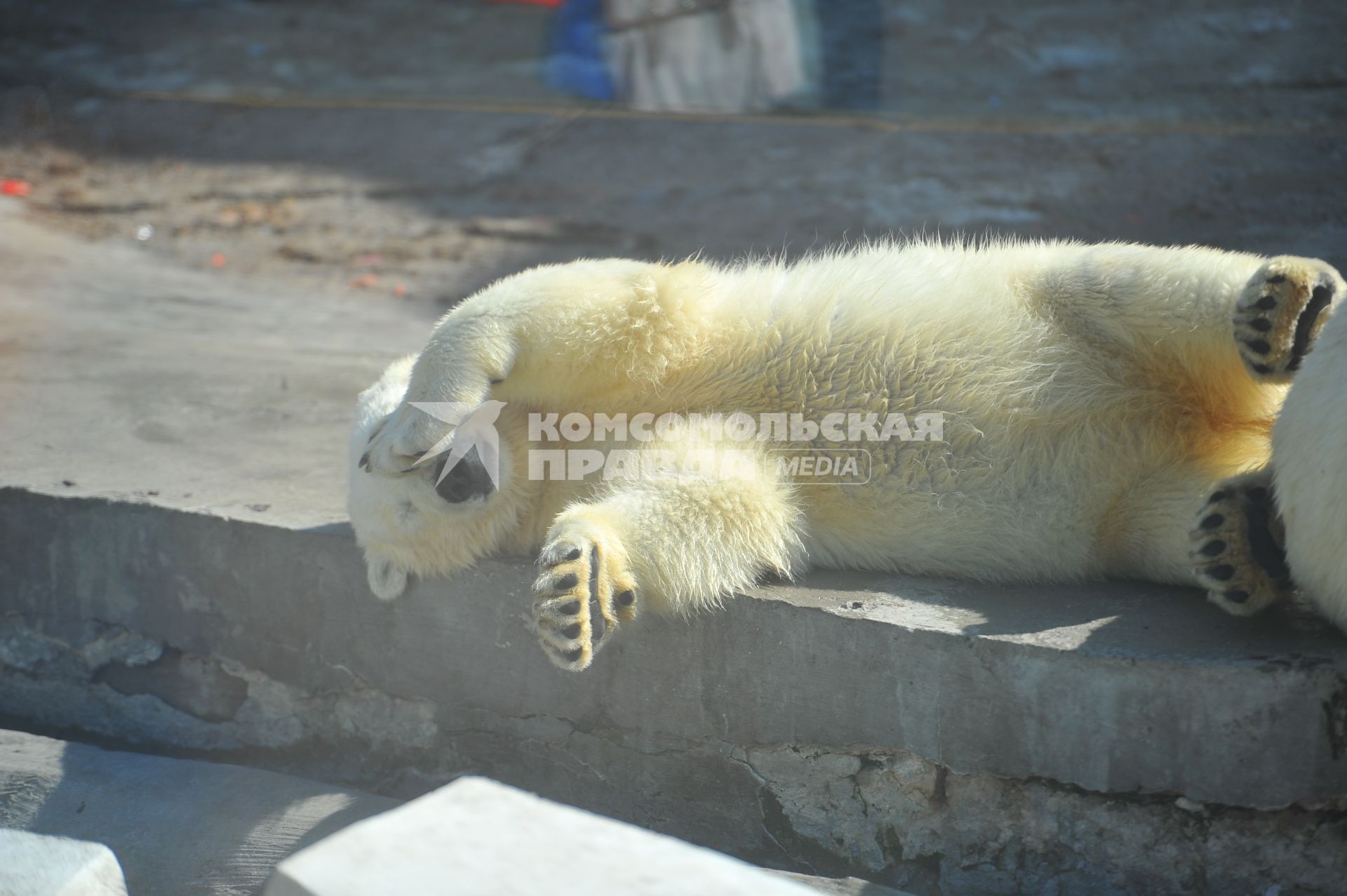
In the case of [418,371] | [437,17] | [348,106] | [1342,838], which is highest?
[437,17]

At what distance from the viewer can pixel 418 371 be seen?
2.37 m

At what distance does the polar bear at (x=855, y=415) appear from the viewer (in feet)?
7.22

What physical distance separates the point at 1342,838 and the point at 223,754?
2.43m

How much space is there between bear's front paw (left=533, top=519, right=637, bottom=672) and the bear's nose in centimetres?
31

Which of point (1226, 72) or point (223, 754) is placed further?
point (1226, 72)

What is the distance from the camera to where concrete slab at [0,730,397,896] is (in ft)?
8.01

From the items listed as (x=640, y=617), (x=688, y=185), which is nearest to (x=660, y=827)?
(x=640, y=617)

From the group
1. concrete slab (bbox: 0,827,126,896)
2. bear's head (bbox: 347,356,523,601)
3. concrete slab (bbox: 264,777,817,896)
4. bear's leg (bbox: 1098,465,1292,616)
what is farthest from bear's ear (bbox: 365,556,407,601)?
bear's leg (bbox: 1098,465,1292,616)

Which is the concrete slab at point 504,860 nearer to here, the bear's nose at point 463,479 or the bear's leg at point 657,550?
the bear's leg at point 657,550

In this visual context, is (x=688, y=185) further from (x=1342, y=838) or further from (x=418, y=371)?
(x=1342, y=838)

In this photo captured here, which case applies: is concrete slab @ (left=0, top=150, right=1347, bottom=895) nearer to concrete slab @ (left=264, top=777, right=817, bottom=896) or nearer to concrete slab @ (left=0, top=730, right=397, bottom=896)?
concrete slab @ (left=0, top=730, right=397, bottom=896)

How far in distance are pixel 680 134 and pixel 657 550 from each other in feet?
17.6

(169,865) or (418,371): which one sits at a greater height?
(418,371)

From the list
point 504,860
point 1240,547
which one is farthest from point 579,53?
point 504,860
